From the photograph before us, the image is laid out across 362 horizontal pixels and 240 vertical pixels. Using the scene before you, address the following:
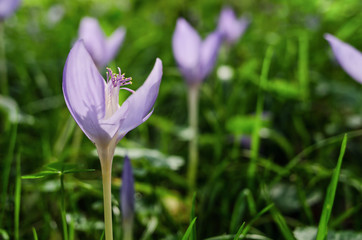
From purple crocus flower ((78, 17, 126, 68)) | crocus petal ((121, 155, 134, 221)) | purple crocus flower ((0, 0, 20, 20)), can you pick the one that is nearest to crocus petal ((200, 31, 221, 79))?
purple crocus flower ((78, 17, 126, 68))

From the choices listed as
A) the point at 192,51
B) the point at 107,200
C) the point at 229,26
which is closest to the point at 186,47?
the point at 192,51

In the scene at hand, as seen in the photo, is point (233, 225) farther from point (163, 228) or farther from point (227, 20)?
point (227, 20)

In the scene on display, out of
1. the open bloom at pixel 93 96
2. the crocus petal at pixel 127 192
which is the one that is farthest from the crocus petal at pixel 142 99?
the crocus petal at pixel 127 192

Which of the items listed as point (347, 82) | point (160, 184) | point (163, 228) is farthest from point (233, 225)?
point (347, 82)

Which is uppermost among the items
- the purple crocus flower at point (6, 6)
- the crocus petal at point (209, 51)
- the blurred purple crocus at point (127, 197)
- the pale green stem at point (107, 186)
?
the purple crocus flower at point (6, 6)

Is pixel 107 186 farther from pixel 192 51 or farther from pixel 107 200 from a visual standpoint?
pixel 192 51

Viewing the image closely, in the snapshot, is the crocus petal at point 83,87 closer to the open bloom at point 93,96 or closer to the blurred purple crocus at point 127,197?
the open bloom at point 93,96
